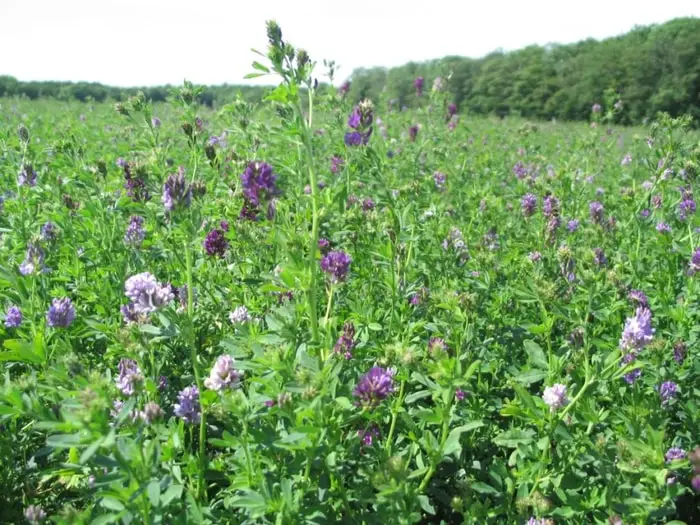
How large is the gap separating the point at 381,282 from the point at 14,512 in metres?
1.98

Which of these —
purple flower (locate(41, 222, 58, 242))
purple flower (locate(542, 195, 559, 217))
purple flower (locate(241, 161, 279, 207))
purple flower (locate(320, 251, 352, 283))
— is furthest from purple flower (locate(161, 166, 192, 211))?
purple flower (locate(542, 195, 559, 217))

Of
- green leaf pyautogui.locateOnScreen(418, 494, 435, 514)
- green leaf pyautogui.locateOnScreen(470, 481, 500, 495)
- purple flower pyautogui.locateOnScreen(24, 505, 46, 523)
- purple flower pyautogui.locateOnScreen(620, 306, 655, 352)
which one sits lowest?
green leaf pyautogui.locateOnScreen(470, 481, 500, 495)

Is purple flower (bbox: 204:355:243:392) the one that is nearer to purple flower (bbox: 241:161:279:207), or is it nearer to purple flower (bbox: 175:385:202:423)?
purple flower (bbox: 175:385:202:423)

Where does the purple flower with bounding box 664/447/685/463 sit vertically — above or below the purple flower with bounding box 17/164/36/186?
below

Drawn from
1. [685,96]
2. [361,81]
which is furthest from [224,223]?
[361,81]

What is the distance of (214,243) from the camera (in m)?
3.03

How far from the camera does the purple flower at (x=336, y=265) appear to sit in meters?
2.30

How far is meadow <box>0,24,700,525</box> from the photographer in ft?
5.87

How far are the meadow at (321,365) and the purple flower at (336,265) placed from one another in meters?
0.01

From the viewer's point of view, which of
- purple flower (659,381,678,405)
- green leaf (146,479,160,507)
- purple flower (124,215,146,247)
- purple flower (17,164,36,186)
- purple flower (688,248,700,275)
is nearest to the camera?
green leaf (146,479,160,507)

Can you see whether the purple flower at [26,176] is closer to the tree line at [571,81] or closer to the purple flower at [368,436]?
the purple flower at [368,436]

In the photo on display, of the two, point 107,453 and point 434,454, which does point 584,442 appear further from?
point 107,453

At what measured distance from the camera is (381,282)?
303cm

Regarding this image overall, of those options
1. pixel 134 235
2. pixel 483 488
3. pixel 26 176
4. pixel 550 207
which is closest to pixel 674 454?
pixel 483 488
